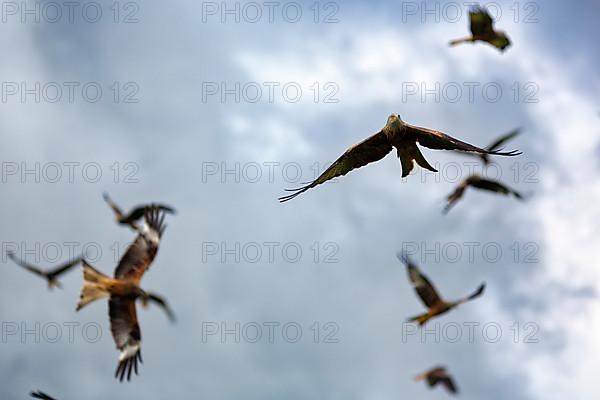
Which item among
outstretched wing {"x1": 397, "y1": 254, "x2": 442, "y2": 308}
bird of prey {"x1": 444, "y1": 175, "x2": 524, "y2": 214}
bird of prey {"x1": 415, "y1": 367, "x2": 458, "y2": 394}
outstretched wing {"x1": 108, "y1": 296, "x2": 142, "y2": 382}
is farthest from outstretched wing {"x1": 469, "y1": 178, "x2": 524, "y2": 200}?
outstretched wing {"x1": 108, "y1": 296, "x2": 142, "y2": 382}

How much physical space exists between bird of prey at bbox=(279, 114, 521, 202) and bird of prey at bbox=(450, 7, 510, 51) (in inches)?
210

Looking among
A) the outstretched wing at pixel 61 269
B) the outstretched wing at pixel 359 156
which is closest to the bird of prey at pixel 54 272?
the outstretched wing at pixel 61 269

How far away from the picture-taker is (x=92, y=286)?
1233 cm

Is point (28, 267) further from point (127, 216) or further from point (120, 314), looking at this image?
point (120, 314)

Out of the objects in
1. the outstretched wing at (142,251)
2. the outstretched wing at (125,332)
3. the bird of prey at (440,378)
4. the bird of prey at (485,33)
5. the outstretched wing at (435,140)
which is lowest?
the outstretched wing at (435,140)

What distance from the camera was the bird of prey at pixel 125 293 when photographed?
1237 cm

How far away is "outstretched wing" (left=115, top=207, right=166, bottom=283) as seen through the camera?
1320 cm

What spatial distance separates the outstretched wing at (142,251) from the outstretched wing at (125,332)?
0.41m

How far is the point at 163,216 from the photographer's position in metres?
14.7

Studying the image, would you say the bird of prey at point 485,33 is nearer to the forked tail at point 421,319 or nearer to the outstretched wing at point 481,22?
→ the outstretched wing at point 481,22

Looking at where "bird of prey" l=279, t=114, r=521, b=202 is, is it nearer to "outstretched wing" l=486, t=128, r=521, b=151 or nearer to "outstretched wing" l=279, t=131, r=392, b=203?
"outstretched wing" l=279, t=131, r=392, b=203

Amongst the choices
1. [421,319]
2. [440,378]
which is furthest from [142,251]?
[440,378]

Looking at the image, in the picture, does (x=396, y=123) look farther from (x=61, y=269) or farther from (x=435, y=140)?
(x=61, y=269)

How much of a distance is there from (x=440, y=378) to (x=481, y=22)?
394 inches
